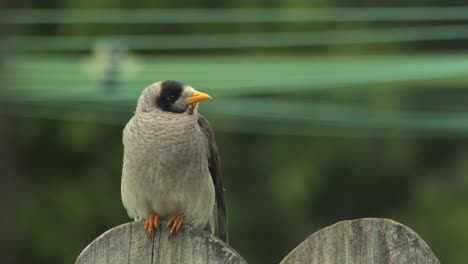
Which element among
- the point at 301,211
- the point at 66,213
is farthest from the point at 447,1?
the point at 66,213

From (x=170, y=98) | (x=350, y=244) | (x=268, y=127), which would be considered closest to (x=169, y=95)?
(x=170, y=98)

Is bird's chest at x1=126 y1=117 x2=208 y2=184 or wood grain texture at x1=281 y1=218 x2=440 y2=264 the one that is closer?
wood grain texture at x1=281 y1=218 x2=440 y2=264

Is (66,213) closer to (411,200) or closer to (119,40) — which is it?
(119,40)

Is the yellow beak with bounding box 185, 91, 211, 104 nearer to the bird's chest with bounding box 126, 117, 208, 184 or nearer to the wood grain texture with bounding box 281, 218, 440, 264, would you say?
the bird's chest with bounding box 126, 117, 208, 184

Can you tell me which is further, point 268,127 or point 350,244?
point 268,127

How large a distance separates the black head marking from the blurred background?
5.46 meters

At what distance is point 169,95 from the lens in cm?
551

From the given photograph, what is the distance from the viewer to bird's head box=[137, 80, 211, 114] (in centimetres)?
546

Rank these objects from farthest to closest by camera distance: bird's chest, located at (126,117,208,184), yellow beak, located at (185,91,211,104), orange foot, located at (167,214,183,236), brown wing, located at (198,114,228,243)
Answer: brown wing, located at (198,114,228,243) < yellow beak, located at (185,91,211,104) < bird's chest, located at (126,117,208,184) < orange foot, located at (167,214,183,236)

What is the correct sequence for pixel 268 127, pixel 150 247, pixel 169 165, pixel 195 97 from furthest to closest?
pixel 268 127 < pixel 195 97 < pixel 169 165 < pixel 150 247

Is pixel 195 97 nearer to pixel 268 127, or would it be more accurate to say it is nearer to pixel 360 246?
pixel 360 246

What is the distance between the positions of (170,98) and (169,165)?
0.37 metres

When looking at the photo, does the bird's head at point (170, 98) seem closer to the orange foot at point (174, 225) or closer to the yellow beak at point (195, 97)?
the yellow beak at point (195, 97)

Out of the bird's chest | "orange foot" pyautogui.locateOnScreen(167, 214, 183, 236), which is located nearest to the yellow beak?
the bird's chest
